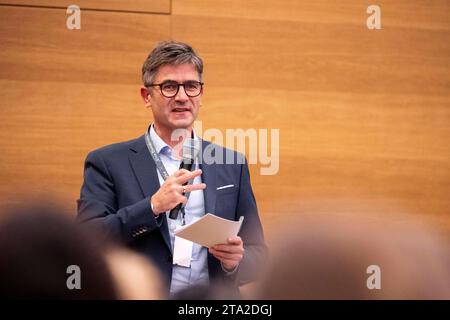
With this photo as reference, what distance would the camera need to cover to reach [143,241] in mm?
1239

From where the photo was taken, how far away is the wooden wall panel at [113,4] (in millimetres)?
2012

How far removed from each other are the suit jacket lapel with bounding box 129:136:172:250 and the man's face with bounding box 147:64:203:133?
3.4 inches

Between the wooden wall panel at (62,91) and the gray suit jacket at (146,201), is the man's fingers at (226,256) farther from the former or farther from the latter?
the wooden wall panel at (62,91)

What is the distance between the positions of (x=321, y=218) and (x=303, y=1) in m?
1.63

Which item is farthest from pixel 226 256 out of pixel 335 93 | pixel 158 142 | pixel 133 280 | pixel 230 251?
pixel 335 93

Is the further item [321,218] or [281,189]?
[281,189]

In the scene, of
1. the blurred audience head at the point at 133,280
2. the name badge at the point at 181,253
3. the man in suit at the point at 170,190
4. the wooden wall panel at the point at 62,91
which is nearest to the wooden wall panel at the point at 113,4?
the wooden wall panel at the point at 62,91

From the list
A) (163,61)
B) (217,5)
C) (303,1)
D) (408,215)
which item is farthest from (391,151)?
(163,61)

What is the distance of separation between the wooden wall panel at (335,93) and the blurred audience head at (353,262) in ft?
4.73

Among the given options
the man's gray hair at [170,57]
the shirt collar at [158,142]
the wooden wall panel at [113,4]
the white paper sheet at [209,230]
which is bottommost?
the white paper sheet at [209,230]

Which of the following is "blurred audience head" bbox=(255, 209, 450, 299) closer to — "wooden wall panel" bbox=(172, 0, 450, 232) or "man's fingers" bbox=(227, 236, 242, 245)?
"man's fingers" bbox=(227, 236, 242, 245)

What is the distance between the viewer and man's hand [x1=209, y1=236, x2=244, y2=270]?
1.15 m

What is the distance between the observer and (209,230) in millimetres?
1093
